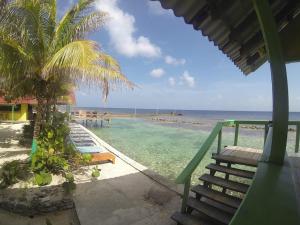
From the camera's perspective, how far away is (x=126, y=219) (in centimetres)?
454

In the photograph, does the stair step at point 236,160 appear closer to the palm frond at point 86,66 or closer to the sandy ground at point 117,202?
the sandy ground at point 117,202

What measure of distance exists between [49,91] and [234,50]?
20.6ft

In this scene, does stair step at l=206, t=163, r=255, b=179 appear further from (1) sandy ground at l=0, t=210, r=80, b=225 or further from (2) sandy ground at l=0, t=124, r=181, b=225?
(1) sandy ground at l=0, t=210, r=80, b=225

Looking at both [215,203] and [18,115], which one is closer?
[215,203]

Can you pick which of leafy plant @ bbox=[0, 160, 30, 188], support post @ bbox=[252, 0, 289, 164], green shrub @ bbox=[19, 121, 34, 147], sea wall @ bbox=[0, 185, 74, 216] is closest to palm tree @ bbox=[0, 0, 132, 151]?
leafy plant @ bbox=[0, 160, 30, 188]

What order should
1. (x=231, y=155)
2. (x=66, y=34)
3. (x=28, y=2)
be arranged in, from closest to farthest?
(x=231, y=155), (x=28, y=2), (x=66, y=34)

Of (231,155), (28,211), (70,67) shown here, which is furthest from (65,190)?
(231,155)

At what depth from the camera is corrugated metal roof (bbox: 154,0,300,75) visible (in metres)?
2.27

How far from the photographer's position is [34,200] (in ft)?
16.1

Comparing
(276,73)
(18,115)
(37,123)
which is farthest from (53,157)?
(18,115)

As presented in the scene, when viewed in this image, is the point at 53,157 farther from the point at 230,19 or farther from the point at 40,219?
the point at 230,19

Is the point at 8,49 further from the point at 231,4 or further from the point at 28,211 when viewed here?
the point at 231,4

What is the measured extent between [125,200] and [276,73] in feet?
16.2

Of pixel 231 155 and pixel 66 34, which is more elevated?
→ pixel 66 34
